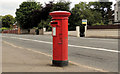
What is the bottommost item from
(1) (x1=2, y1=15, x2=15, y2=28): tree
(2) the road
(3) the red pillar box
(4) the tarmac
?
(2) the road

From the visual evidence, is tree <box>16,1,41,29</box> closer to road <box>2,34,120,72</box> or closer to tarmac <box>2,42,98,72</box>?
road <box>2,34,120,72</box>

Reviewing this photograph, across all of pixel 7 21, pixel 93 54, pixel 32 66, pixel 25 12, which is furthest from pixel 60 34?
pixel 7 21

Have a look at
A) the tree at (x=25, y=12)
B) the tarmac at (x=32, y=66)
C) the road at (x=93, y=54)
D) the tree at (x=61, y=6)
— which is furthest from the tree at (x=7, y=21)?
the tarmac at (x=32, y=66)

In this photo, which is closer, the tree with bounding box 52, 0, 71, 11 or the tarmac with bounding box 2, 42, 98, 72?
the tarmac with bounding box 2, 42, 98, 72

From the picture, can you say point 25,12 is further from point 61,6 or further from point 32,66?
point 32,66

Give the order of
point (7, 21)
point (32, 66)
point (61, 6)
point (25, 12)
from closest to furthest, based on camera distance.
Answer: point (32, 66) → point (61, 6) → point (25, 12) → point (7, 21)

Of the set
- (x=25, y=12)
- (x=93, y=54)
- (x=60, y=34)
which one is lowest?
(x=93, y=54)

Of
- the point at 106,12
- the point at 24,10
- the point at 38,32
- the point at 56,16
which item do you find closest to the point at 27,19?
the point at 24,10

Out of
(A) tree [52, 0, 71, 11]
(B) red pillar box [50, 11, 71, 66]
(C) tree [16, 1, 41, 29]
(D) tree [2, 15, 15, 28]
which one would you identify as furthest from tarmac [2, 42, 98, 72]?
(D) tree [2, 15, 15, 28]

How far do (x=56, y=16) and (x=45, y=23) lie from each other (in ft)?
138

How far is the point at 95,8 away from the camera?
6538 cm

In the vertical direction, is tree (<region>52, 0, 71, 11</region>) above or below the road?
above

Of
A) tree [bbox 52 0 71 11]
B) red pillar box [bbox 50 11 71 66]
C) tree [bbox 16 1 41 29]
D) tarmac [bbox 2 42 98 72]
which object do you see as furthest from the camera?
tree [bbox 16 1 41 29]

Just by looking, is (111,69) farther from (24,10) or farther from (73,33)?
(24,10)
